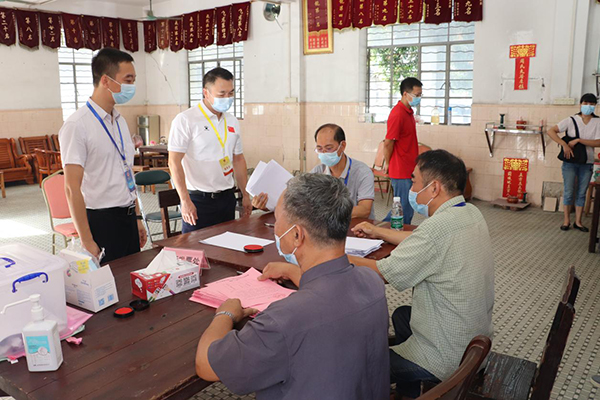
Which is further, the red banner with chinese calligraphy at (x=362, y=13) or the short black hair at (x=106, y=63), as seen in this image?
the red banner with chinese calligraphy at (x=362, y=13)

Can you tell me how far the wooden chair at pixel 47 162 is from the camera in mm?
8964

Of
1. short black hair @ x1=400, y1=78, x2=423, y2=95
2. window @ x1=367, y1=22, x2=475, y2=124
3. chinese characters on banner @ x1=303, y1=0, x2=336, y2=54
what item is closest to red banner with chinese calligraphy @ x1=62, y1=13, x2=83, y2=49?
chinese characters on banner @ x1=303, y1=0, x2=336, y2=54

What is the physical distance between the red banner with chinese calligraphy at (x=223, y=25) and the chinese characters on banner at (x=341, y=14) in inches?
94.2

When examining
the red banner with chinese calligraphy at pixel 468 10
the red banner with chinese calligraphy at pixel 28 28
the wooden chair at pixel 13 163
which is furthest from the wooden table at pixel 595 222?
the red banner with chinese calligraphy at pixel 28 28

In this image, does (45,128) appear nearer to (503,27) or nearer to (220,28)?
(220,28)

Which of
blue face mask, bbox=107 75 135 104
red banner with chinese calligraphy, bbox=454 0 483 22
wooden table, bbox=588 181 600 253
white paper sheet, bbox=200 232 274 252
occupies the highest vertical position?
red banner with chinese calligraphy, bbox=454 0 483 22

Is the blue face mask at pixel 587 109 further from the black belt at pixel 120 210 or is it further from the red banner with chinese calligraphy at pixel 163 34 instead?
the red banner with chinese calligraphy at pixel 163 34

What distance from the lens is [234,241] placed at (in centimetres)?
267

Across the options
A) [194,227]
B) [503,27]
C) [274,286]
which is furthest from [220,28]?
[274,286]

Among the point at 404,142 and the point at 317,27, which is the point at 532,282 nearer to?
the point at 404,142

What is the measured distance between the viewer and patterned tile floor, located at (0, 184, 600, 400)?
2.99m

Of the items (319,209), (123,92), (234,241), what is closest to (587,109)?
(234,241)

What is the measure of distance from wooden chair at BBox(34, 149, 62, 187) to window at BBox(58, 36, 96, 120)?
1800mm

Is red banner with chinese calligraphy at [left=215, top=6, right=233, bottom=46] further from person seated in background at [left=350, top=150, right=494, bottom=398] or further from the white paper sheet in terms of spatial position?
person seated in background at [left=350, top=150, right=494, bottom=398]
